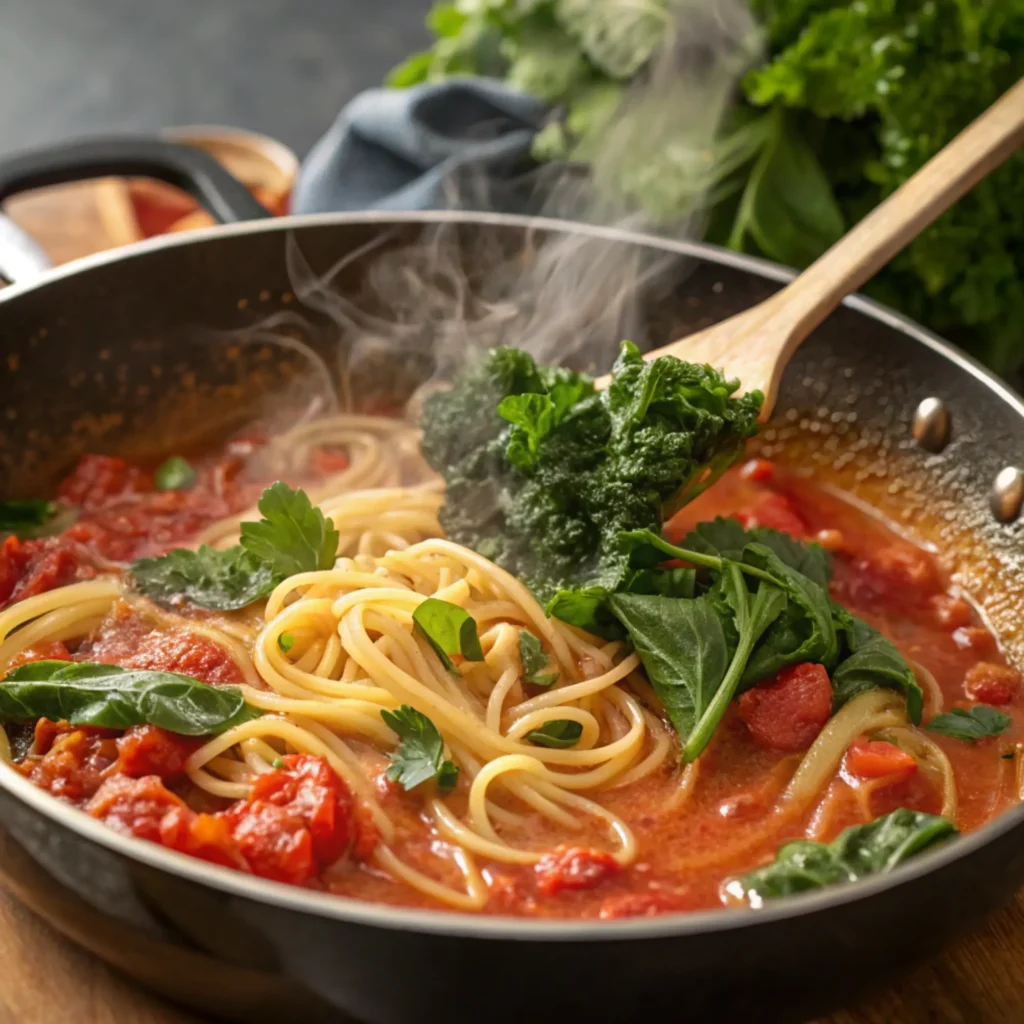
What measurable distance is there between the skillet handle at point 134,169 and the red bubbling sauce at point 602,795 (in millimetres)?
1284

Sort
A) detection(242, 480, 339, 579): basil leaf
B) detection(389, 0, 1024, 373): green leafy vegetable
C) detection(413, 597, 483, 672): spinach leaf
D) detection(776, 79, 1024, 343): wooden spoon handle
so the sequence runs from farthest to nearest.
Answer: detection(389, 0, 1024, 373): green leafy vegetable < detection(776, 79, 1024, 343): wooden spoon handle < detection(242, 480, 339, 579): basil leaf < detection(413, 597, 483, 672): spinach leaf

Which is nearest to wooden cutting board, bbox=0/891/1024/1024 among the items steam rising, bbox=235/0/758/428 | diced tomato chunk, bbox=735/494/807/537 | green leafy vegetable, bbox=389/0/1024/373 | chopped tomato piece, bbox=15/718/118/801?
chopped tomato piece, bbox=15/718/118/801

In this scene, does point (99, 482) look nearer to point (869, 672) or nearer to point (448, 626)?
point (448, 626)

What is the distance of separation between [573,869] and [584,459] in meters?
1.24

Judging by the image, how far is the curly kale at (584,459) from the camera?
3621 millimetres

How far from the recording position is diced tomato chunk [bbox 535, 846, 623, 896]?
9.97 feet

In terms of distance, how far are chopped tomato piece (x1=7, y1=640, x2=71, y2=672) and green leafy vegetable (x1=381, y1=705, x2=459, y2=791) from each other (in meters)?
0.98

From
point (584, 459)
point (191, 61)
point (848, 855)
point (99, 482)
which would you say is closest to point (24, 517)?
point (99, 482)

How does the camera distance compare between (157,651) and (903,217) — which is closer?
(157,651)

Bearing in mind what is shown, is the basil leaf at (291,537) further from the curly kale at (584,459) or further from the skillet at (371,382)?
the skillet at (371,382)

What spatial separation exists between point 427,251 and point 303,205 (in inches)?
52.6

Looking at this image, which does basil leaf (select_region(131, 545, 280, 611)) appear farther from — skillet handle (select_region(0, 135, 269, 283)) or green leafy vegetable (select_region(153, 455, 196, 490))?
skillet handle (select_region(0, 135, 269, 283))

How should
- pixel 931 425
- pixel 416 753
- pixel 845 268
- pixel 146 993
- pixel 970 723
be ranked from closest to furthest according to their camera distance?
pixel 146 993 → pixel 416 753 → pixel 970 723 → pixel 845 268 → pixel 931 425

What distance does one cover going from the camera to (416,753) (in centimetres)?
331
